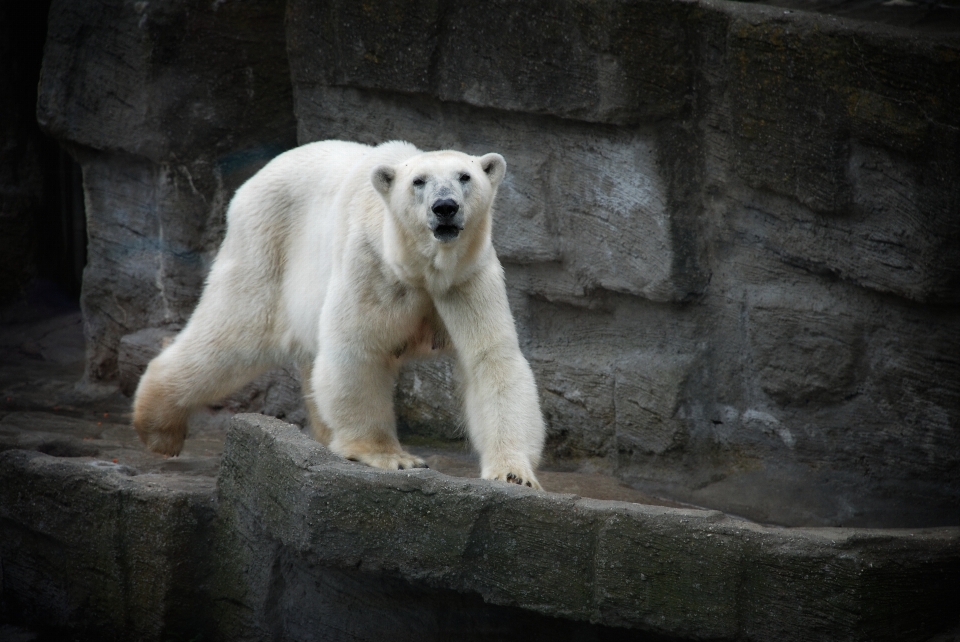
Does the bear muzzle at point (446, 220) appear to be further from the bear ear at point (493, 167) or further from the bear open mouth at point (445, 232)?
the bear ear at point (493, 167)

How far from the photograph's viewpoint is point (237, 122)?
6.52 m

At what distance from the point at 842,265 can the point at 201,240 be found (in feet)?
11.8

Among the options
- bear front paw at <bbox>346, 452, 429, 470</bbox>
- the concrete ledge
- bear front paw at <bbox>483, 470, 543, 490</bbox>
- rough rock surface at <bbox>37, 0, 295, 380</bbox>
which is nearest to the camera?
the concrete ledge

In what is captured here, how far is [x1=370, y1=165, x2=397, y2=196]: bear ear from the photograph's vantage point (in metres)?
4.18

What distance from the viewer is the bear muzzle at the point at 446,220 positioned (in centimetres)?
394

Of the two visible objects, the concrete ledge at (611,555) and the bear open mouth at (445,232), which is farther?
the bear open mouth at (445,232)

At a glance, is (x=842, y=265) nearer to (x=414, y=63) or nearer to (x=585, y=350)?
(x=585, y=350)

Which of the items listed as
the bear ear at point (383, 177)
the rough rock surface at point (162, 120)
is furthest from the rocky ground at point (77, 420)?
the bear ear at point (383, 177)

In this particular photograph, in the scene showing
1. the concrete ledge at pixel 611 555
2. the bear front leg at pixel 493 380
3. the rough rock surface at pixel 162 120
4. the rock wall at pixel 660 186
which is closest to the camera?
the concrete ledge at pixel 611 555

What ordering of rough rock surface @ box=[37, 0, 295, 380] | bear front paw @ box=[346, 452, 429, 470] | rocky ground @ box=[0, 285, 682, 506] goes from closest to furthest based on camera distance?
bear front paw @ box=[346, 452, 429, 470]
rocky ground @ box=[0, 285, 682, 506]
rough rock surface @ box=[37, 0, 295, 380]

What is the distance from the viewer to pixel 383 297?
430cm

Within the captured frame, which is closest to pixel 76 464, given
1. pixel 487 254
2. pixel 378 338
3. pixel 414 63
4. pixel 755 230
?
pixel 378 338

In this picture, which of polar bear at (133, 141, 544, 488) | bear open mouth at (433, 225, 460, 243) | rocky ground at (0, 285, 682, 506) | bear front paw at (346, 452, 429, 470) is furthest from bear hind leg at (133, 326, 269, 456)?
bear open mouth at (433, 225, 460, 243)

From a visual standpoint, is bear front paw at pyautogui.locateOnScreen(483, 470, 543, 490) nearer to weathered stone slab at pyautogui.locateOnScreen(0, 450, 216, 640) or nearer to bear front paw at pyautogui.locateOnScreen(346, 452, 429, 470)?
bear front paw at pyautogui.locateOnScreen(346, 452, 429, 470)
